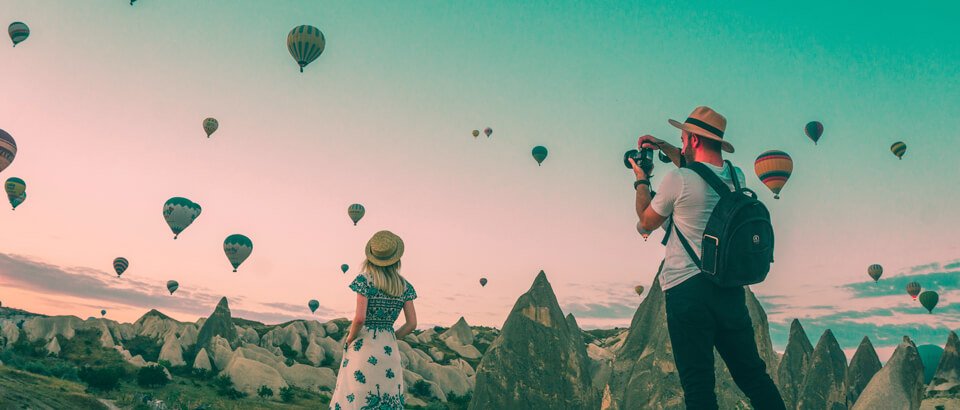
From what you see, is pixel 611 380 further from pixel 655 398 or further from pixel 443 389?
pixel 443 389

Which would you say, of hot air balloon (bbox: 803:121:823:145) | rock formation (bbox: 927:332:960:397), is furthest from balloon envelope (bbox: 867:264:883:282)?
hot air balloon (bbox: 803:121:823:145)

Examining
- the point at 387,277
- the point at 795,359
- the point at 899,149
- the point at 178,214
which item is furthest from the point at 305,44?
the point at 899,149

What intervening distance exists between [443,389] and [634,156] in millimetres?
58326

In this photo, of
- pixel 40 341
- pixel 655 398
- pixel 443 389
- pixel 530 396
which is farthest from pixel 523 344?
pixel 40 341

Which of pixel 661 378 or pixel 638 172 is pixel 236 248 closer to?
pixel 661 378

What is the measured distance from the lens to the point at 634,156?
459 centimetres

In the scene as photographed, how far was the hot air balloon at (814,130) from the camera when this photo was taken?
1933 inches

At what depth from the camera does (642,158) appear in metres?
4.54

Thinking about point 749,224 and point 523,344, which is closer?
point 749,224

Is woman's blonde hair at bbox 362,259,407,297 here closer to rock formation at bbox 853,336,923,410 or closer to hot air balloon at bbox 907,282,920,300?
rock formation at bbox 853,336,923,410

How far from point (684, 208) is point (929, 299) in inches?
2785

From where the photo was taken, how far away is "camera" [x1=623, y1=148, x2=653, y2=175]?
4.53m

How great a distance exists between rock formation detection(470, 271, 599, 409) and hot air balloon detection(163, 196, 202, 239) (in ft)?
79.8

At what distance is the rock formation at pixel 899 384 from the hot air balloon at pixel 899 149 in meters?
29.7
